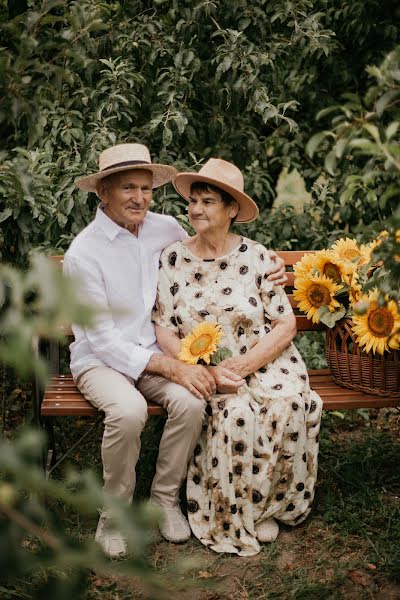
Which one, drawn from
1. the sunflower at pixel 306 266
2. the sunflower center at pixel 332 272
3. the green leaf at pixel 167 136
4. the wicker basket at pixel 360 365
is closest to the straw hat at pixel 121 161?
the green leaf at pixel 167 136

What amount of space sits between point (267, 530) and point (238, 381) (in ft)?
2.13

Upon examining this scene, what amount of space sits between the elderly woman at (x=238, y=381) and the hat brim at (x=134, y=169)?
0.13 m

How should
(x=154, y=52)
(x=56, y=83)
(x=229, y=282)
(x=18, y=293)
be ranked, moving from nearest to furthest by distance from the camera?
(x=18, y=293), (x=56, y=83), (x=229, y=282), (x=154, y=52)

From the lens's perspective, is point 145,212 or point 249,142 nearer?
point 145,212

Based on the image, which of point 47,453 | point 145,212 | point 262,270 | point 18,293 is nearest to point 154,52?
point 145,212

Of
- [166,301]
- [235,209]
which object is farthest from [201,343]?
[235,209]

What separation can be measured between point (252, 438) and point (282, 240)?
1975 mm

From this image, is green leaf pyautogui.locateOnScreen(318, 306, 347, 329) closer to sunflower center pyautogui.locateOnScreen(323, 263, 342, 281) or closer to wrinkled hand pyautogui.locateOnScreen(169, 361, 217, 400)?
sunflower center pyautogui.locateOnScreen(323, 263, 342, 281)

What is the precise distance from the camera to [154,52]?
14.3 ft

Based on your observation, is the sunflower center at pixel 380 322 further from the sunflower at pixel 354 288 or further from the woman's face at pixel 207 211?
the woman's face at pixel 207 211

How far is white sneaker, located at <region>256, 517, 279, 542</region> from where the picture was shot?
330 centimetres

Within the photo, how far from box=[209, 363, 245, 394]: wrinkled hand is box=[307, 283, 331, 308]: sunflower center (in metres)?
0.55

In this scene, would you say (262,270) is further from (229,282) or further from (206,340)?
(206,340)

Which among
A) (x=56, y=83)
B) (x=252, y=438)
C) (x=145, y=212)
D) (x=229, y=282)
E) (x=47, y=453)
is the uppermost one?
(x=56, y=83)
